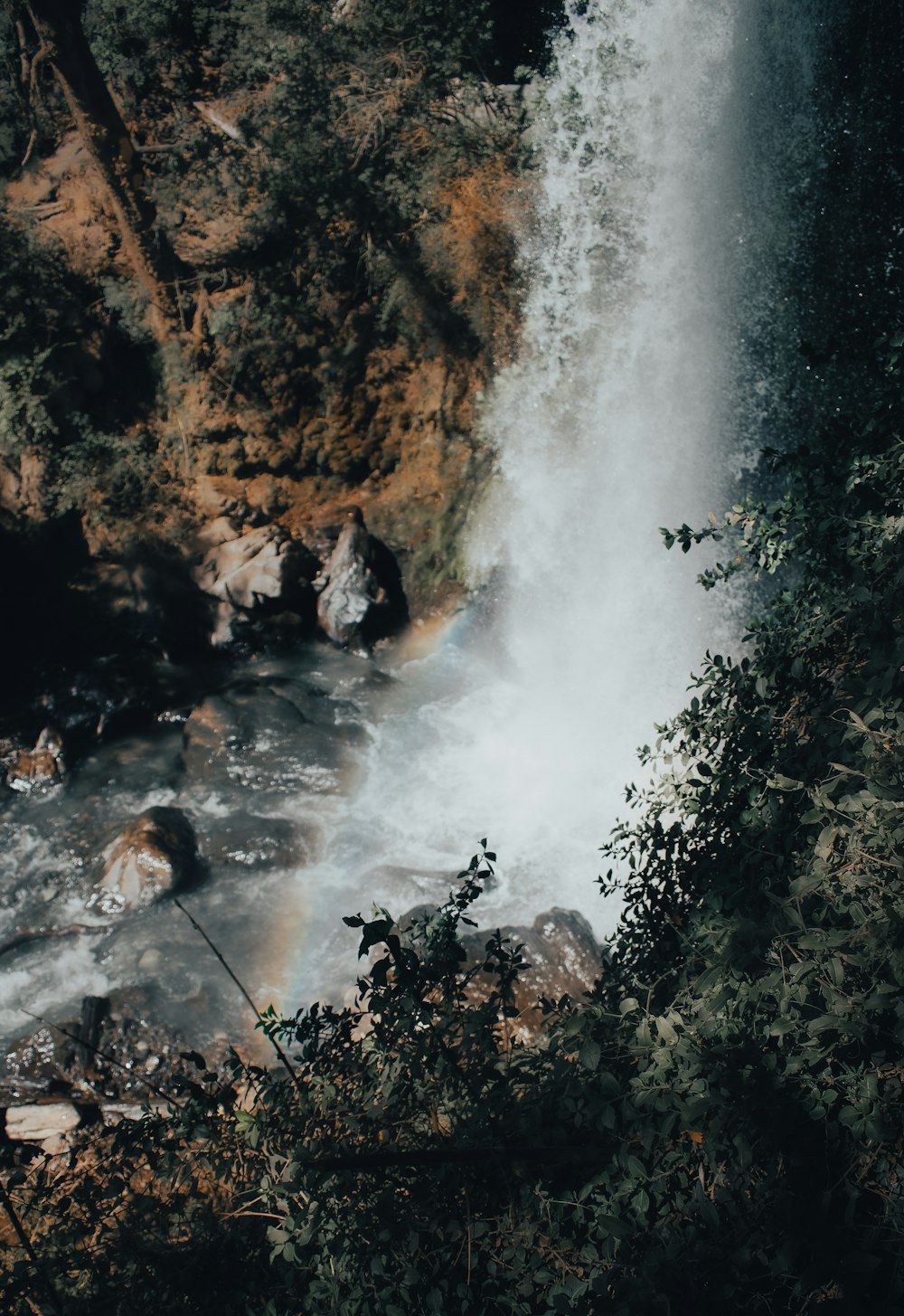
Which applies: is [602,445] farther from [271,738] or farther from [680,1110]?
[680,1110]

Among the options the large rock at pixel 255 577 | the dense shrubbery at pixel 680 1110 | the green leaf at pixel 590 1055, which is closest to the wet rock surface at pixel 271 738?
the large rock at pixel 255 577

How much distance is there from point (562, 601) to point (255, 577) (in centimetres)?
384

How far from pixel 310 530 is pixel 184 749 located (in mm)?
3418

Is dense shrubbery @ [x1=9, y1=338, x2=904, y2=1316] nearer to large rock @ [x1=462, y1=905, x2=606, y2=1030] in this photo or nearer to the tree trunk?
large rock @ [x1=462, y1=905, x2=606, y2=1030]

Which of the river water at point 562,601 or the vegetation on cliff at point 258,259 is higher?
the vegetation on cliff at point 258,259

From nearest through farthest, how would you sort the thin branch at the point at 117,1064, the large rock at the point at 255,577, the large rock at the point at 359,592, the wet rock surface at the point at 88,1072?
the thin branch at the point at 117,1064, the wet rock surface at the point at 88,1072, the large rock at the point at 255,577, the large rock at the point at 359,592

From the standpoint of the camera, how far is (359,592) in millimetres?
10766

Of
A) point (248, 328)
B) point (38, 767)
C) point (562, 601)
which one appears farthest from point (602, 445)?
point (38, 767)

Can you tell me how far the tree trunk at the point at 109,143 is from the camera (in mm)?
9516

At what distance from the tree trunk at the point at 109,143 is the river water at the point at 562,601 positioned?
4.69m

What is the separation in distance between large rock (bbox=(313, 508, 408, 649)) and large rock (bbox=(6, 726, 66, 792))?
11.3ft

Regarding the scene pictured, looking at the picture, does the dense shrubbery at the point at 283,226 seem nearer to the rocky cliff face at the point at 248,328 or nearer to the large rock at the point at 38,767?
the rocky cliff face at the point at 248,328

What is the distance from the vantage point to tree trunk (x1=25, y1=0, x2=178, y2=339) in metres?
9.52

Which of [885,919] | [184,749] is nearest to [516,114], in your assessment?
[184,749]
